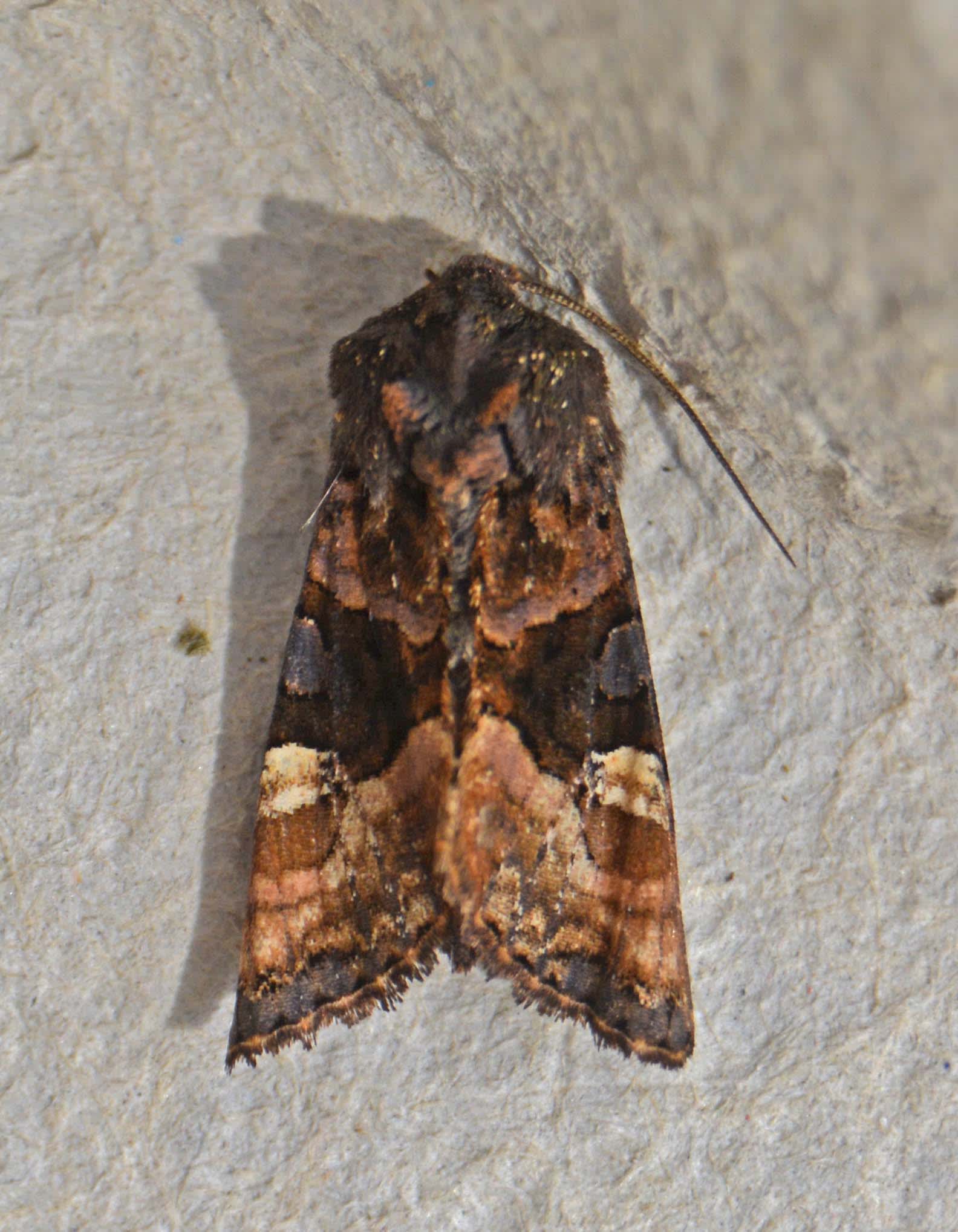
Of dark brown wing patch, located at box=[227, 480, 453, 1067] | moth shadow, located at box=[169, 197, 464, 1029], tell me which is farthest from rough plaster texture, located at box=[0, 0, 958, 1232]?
dark brown wing patch, located at box=[227, 480, 453, 1067]

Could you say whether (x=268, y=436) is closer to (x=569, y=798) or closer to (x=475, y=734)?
(x=475, y=734)

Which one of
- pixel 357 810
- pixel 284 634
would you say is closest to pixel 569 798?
pixel 357 810

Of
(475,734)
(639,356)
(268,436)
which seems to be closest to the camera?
(475,734)

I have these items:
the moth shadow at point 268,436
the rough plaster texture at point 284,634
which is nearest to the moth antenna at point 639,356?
the rough plaster texture at point 284,634

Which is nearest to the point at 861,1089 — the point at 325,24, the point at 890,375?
the point at 890,375

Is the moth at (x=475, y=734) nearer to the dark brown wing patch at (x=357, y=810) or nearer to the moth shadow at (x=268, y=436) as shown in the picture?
the dark brown wing patch at (x=357, y=810)
